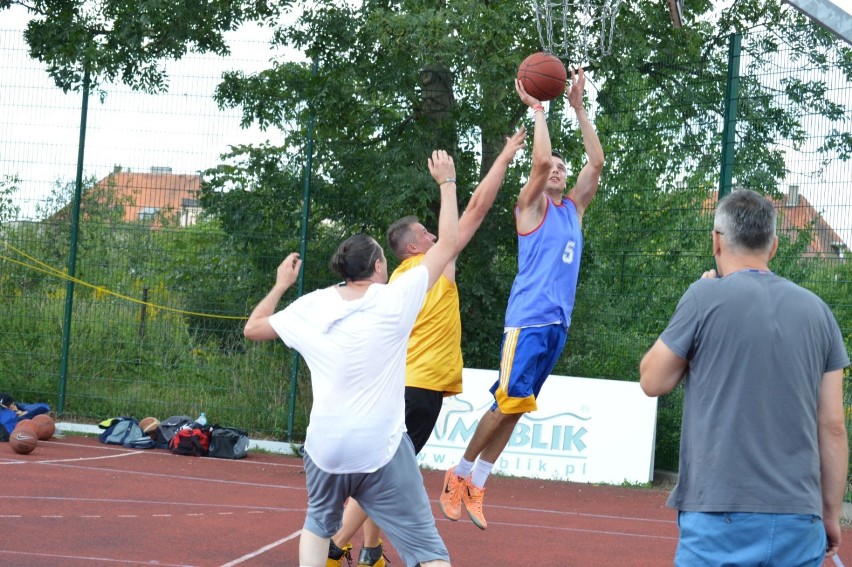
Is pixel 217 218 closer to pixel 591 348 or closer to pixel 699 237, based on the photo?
pixel 591 348

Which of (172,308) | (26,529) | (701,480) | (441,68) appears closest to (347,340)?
(701,480)

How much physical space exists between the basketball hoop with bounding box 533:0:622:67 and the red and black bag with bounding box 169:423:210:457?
218 inches

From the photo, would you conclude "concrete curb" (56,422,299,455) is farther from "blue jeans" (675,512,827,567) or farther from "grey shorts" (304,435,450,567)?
"blue jeans" (675,512,827,567)

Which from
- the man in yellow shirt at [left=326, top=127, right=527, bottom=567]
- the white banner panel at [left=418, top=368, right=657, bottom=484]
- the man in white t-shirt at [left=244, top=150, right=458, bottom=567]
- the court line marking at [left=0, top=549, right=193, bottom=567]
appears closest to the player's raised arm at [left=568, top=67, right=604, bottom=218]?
the man in yellow shirt at [left=326, top=127, right=527, bottom=567]

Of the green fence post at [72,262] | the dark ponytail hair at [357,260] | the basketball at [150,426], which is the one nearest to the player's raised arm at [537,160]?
the dark ponytail hair at [357,260]

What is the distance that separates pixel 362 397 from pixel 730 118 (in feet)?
23.7

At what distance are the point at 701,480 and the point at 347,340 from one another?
61.6 inches

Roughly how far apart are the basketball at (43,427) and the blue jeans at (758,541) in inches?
371

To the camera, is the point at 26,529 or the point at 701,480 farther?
the point at 26,529

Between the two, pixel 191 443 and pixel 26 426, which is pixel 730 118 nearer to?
pixel 191 443

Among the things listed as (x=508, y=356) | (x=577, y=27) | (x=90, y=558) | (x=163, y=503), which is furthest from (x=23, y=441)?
(x=577, y=27)

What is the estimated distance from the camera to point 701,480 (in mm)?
3123

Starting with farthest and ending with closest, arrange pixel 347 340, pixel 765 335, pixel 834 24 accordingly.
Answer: pixel 834 24 < pixel 347 340 < pixel 765 335

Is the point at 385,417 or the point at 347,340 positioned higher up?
the point at 347,340
